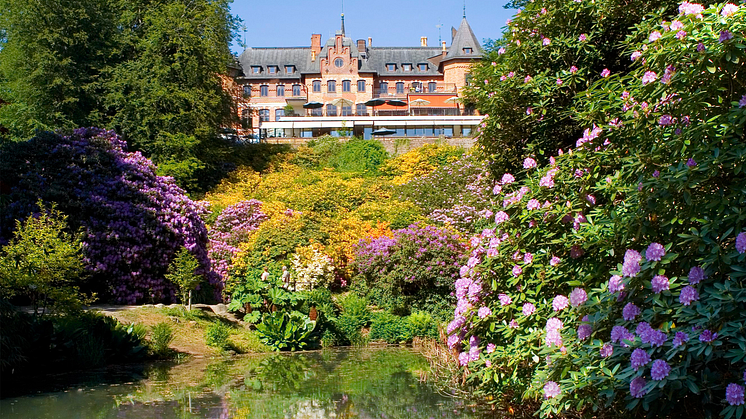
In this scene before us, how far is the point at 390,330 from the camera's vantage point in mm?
16391

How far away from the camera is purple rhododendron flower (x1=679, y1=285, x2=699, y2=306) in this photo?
14.3 feet

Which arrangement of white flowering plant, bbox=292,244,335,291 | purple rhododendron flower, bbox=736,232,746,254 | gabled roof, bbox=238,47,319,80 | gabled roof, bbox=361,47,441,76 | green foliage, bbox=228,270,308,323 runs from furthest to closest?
1. gabled roof, bbox=238,47,319,80
2. gabled roof, bbox=361,47,441,76
3. white flowering plant, bbox=292,244,335,291
4. green foliage, bbox=228,270,308,323
5. purple rhododendron flower, bbox=736,232,746,254

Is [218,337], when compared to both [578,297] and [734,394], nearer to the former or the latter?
[578,297]

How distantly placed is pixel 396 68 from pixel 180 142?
136ft

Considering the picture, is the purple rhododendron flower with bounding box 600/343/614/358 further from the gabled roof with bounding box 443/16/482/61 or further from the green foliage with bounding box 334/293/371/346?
the gabled roof with bounding box 443/16/482/61

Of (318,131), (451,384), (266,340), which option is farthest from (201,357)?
(318,131)

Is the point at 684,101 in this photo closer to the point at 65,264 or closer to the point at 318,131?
the point at 65,264

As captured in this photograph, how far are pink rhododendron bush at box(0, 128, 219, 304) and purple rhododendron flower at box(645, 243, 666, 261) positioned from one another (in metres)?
13.6

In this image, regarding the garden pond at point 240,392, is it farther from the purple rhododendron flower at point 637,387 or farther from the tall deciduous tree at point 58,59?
the tall deciduous tree at point 58,59

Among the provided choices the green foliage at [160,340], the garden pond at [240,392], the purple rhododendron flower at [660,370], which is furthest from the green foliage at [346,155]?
the purple rhododendron flower at [660,370]

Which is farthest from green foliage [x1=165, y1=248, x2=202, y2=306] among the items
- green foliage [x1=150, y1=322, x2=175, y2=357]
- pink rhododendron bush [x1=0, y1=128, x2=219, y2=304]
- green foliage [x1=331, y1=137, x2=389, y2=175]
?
green foliage [x1=331, y1=137, x2=389, y2=175]

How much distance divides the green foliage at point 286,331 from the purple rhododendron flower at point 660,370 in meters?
11.1

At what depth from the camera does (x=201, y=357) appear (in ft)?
43.4

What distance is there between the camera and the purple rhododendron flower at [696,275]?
4.38 metres
